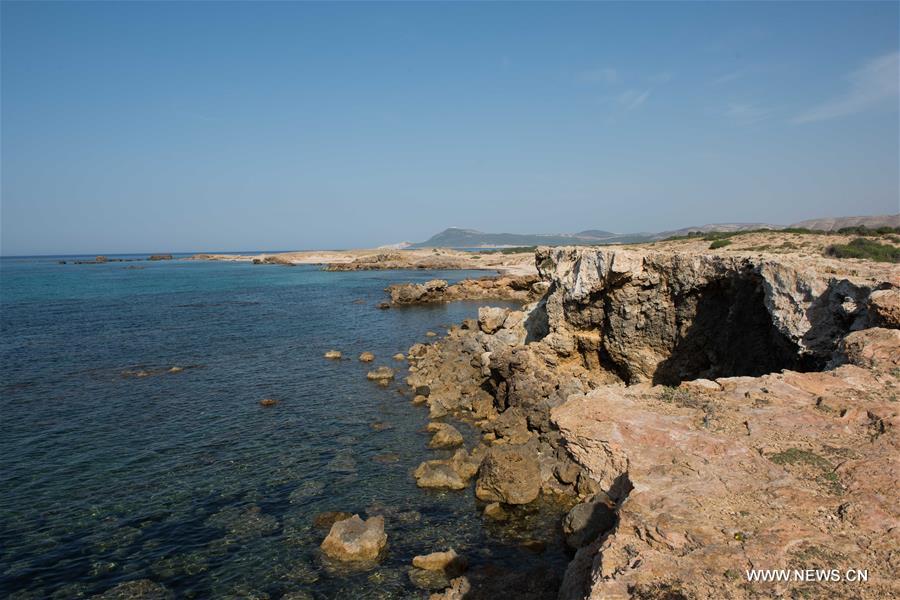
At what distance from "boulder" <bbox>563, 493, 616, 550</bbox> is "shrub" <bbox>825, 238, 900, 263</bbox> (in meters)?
28.2

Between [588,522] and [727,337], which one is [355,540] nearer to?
[588,522]

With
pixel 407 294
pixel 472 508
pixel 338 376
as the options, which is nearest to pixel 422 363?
pixel 338 376

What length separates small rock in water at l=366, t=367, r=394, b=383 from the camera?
33906 mm

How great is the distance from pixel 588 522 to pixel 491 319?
28261 mm

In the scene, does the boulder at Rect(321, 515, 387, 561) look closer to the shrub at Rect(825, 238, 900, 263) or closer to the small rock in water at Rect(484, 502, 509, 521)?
the small rock in water at Rect(484, 502, 509, 521)

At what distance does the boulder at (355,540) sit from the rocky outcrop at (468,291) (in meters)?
55.2

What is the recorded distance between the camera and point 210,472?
2052cm

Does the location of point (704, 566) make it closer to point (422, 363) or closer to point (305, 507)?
point (305, 507)

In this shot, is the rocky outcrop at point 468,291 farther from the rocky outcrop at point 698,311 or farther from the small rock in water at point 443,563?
the small rock in water at point 443,563

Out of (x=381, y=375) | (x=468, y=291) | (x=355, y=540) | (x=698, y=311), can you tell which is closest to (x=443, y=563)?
(x=355, y=540)

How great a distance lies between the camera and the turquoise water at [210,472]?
14.6 m

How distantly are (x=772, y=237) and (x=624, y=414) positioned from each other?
48.2 metres

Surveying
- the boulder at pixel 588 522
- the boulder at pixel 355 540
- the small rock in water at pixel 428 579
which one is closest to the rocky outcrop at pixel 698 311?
the boulder at pixel 588 522

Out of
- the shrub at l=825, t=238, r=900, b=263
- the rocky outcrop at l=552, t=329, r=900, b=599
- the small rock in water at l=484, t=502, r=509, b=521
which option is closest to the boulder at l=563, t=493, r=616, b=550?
the small rock in water at l=484, t=502, r=509, b=521
